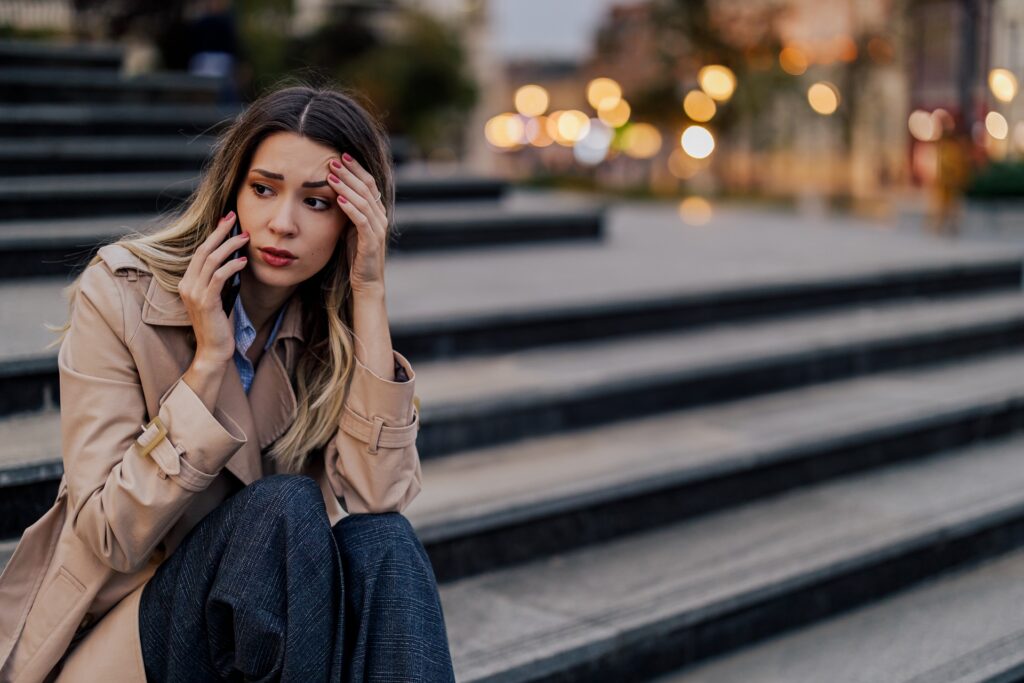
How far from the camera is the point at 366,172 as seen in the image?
2139 millimetres

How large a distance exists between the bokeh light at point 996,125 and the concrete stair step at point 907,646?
14.3 m

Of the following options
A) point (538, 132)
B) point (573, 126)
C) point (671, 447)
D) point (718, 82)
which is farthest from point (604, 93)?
point (671, 447)

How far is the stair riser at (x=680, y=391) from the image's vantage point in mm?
3492

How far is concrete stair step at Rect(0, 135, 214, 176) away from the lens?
19.8 ft

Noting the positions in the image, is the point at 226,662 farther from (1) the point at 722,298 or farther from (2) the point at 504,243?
(2) the point at 504,243

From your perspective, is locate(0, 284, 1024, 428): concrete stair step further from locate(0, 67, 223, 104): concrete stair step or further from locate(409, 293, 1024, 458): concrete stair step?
locate(0, 67, 223, 104): concrete stair step

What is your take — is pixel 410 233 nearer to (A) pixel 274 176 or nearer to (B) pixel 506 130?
(A) pixel 274 176

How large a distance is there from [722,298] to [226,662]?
11.7ft

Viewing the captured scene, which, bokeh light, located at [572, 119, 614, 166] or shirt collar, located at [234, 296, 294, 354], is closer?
shirt collar, located at [234, 296, 294, 354]

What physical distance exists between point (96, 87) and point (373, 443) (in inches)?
259

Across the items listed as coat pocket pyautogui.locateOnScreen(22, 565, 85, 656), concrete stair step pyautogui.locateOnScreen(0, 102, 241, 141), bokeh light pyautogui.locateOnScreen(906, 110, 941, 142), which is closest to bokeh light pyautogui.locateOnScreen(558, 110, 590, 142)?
bokeh light pyautogui.locateOnScreen(906, 110, 941, 142)

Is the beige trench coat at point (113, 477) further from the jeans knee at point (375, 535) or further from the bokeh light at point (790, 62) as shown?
the bokeh light at point (790, 62)

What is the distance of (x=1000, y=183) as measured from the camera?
11.1 m

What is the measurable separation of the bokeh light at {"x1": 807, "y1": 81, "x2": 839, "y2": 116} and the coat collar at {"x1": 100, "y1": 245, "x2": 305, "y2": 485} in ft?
80.0
